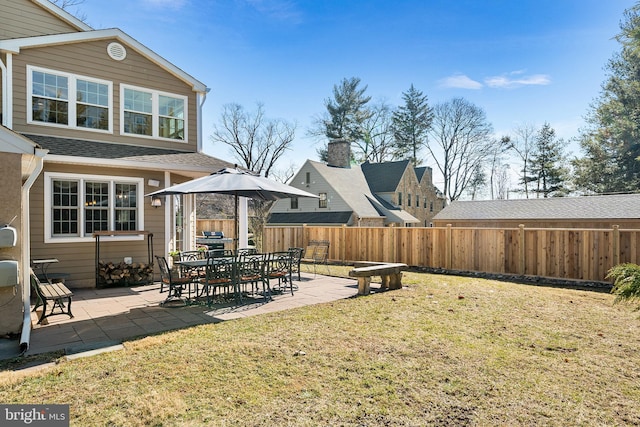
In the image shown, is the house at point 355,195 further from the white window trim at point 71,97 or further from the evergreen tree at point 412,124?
the white window trim at point 71,97

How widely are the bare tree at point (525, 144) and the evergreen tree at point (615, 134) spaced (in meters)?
8.24

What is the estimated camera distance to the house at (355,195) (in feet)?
80.5

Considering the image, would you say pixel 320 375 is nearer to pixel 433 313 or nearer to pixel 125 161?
pixel 433 313

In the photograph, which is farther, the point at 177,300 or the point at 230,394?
the point at 177,300

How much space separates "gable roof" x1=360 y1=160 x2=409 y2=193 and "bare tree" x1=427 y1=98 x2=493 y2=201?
10885 mm

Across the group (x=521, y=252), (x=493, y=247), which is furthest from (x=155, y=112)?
(x=521, y=252)

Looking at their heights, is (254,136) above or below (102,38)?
above

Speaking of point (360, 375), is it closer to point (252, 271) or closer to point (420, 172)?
point (252, 271)

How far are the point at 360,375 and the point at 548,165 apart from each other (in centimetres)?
3835

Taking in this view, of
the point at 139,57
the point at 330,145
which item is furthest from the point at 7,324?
the point at 330,145

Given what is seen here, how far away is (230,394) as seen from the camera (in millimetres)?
3197

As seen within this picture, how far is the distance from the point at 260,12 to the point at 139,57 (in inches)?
233

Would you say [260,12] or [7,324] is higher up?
[260,12]

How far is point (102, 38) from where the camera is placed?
30.1ft
